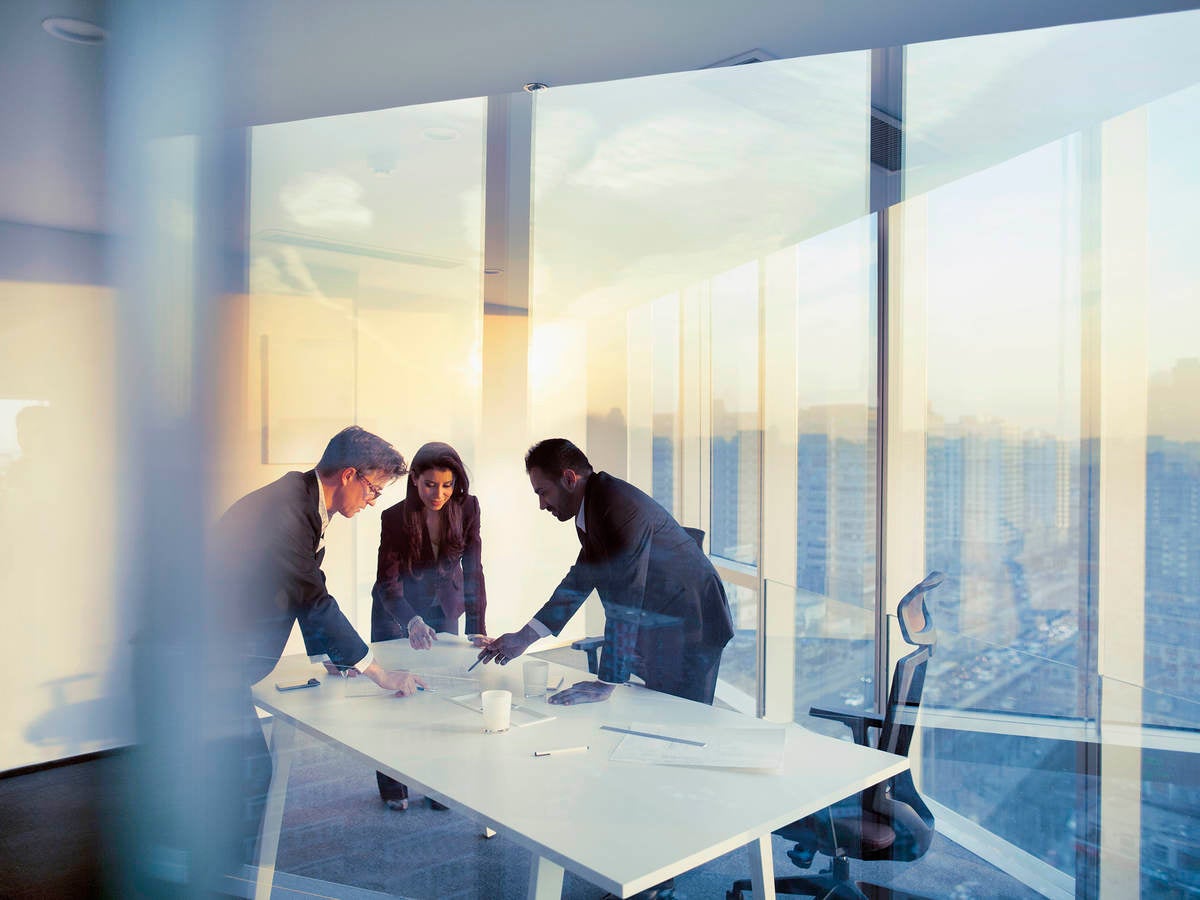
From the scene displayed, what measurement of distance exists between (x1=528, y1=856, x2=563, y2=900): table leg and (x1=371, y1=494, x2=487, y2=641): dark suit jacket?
0.52 meters

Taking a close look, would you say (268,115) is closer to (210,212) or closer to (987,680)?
(210,212)

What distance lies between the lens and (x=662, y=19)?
1705 mm

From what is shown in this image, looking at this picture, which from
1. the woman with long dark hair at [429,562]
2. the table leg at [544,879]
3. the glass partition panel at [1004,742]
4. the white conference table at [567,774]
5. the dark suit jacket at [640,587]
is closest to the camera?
the white conference table at [567,774]

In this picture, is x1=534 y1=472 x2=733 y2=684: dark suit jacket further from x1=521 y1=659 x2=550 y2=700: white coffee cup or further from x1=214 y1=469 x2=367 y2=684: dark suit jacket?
x1=214 y1=469 x2=367 y2=684: dark suit jacket

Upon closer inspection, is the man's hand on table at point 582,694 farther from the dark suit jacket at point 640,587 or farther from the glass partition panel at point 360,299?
the glass partition panel at point 360,299

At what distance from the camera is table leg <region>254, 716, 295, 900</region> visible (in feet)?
5.39

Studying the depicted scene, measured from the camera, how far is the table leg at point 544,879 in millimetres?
1417

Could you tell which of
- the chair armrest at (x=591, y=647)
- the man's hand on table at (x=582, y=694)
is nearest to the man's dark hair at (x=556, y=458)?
the chair armrest at (x=591, y=647)

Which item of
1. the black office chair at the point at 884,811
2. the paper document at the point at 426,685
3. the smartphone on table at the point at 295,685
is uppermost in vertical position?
the smartphone on table at the point at 295,685

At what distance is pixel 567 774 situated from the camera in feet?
4.72

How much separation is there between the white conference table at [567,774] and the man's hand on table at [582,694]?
2 cm

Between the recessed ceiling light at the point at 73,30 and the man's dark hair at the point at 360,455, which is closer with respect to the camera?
the recessed ceiling light at the point at 73,30

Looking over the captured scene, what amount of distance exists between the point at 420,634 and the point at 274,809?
0.50 m

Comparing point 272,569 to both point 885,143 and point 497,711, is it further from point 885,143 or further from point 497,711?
point 885,143
